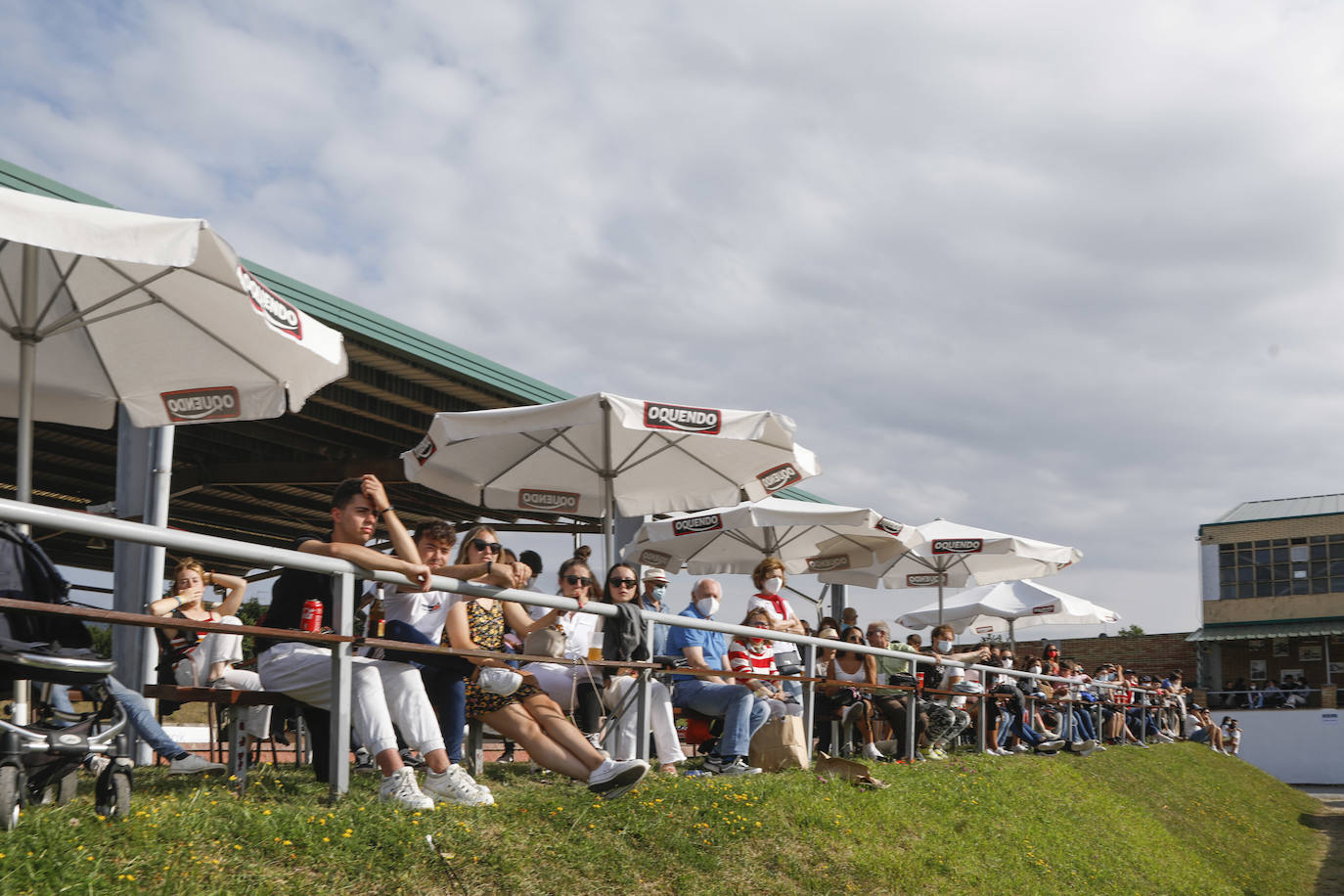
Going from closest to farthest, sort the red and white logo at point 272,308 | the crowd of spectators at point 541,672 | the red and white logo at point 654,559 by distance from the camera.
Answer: the crowd of spectators at point 541,672 < the red and white logo at point 272,308 < the red and white logo at point 654,559

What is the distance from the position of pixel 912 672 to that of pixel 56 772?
7416mm

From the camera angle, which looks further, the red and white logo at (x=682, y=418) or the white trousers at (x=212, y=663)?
the red and white logo at (x=682, y=418)

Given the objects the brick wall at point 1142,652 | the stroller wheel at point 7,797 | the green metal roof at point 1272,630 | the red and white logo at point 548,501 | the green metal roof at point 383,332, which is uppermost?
the green metal roof at point 383,332

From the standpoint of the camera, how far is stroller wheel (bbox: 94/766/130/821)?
4242mm

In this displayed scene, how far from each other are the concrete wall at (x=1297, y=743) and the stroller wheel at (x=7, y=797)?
35645mm

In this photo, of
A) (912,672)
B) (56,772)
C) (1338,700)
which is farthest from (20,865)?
(1338,700)

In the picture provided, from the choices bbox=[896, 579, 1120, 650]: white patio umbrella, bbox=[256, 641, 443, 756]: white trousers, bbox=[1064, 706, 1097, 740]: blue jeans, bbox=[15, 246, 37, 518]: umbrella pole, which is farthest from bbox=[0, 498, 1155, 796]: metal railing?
bbox=[896, 579, 1120, 650]: white patio umbrella

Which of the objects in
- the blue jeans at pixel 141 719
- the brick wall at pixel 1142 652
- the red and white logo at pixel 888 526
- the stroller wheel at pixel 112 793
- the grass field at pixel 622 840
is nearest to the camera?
the grass field at pixel 622 840

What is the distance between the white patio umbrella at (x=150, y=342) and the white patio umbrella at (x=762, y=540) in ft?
20.9

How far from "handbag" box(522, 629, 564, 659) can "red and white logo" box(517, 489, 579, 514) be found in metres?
4.64

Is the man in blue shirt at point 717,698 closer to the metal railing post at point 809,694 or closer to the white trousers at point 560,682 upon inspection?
the metal railing post at point 809,694

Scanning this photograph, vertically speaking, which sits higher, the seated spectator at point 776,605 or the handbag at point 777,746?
the seated spectator at point 776,605

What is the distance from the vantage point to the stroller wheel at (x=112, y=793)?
4.24 meters

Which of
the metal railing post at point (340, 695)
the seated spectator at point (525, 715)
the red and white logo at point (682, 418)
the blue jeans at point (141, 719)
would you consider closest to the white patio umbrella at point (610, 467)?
the red and white logo at point (682, 418)
